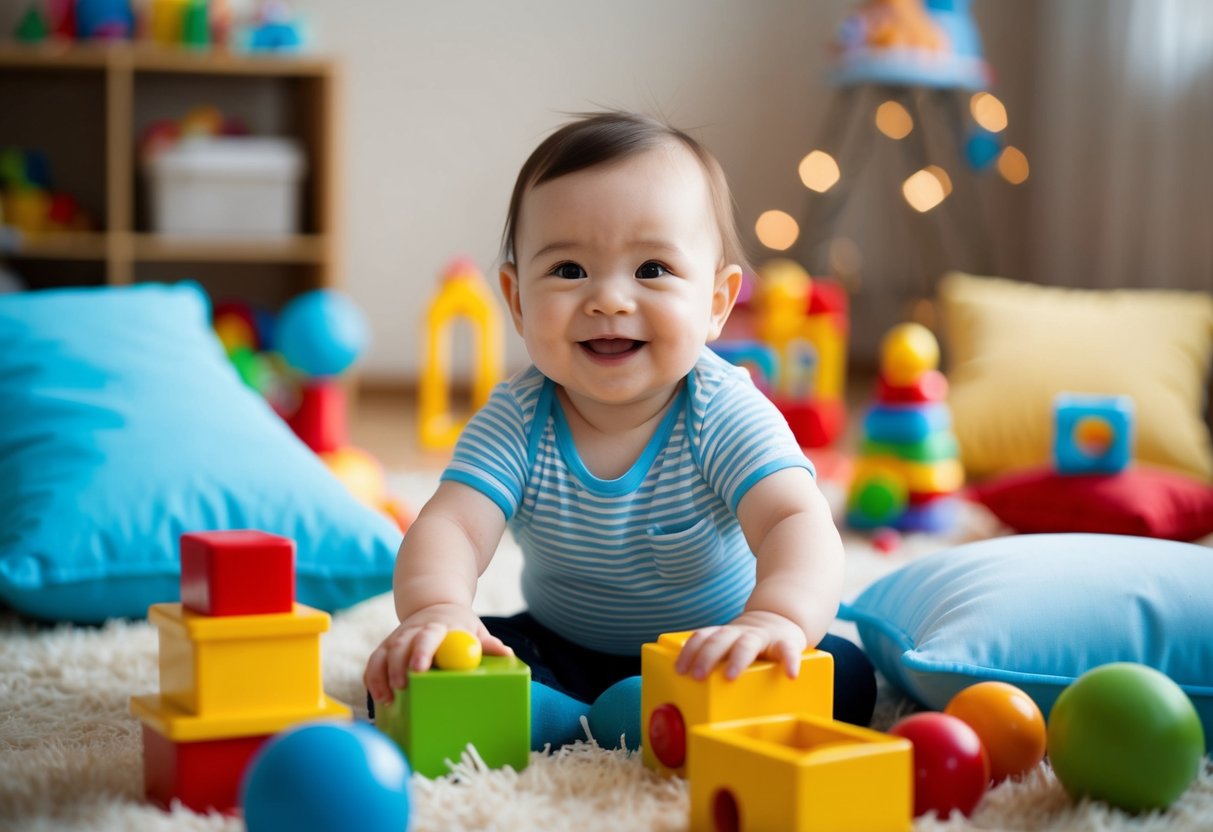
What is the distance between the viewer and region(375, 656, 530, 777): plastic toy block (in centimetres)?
82

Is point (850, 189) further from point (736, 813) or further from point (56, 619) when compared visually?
point (736, 813)

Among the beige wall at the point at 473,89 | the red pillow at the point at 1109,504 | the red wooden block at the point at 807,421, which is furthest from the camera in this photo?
the beige wall at the point at 473,89

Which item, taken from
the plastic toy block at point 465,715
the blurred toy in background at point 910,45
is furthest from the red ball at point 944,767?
the blurred toy in background at point 910,45

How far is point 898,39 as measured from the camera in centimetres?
296

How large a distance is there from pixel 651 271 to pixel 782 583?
246mm

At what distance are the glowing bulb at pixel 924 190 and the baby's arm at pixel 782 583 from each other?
8.46 feet

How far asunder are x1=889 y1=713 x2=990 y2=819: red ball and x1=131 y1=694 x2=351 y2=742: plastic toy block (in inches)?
12.7

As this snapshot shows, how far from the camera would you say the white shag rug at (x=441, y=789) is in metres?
0.75

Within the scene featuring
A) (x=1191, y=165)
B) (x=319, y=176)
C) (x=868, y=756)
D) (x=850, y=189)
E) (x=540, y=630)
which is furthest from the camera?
(x=850, y=189)

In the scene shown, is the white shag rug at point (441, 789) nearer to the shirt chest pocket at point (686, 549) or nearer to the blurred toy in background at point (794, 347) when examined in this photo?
the shirt chest pocket at point (686, 549)

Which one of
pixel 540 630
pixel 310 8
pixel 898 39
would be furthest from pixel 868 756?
pixel 310 8

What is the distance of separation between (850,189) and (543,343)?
2712 mm

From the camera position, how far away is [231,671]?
2.50 feet

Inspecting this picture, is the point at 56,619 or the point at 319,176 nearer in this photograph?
the point at 56,619
